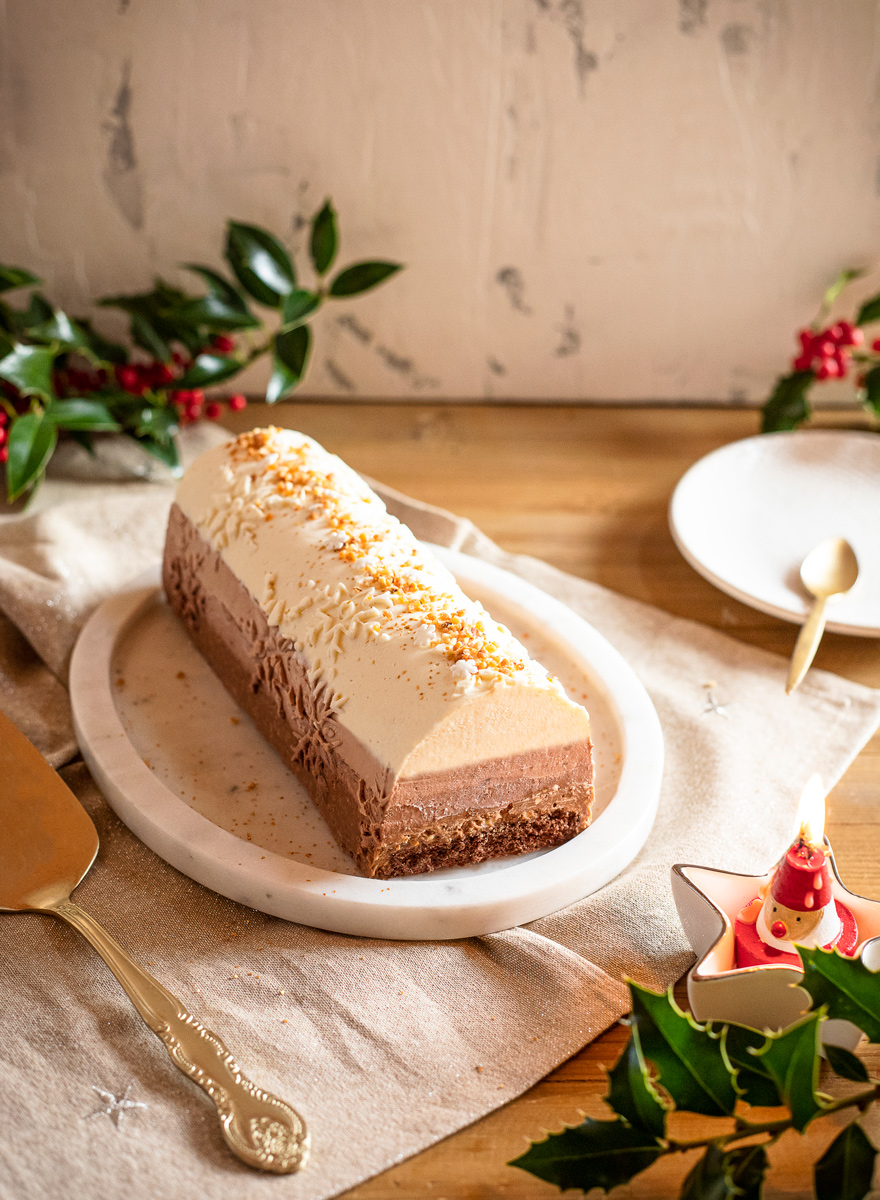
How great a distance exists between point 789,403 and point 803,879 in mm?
1144

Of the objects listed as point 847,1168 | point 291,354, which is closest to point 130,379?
point 291,354

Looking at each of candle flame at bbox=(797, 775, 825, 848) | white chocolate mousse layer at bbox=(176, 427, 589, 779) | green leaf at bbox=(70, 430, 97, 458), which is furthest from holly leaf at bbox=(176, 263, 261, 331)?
candle flame at bbox=(797, 775, 825, 848)

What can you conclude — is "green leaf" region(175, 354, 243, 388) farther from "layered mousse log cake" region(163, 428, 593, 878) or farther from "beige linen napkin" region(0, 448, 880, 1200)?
"beige linen napkin" region(0, 448, 880, 1200)

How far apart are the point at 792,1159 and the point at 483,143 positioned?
155 cm

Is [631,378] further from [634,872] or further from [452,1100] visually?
[452,1100]

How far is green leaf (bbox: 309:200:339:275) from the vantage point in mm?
1722

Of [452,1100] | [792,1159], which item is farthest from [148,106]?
[792,1159]

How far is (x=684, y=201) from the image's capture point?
1.89 meters

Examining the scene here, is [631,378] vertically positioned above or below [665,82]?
below

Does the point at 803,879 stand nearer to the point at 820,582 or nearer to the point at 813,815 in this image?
the point at 813,815

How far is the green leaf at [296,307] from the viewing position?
1707 millimetres

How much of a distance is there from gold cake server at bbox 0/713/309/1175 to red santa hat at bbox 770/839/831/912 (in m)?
0.44

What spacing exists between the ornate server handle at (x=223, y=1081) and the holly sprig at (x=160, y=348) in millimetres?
868

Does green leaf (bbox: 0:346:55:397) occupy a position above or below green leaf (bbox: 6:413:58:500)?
above
